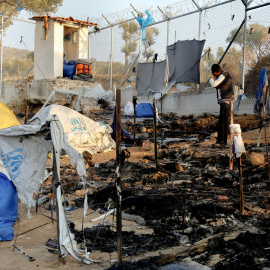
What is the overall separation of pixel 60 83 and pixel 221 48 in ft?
24.8

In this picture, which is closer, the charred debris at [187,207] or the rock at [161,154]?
the charred debris at [187,207]

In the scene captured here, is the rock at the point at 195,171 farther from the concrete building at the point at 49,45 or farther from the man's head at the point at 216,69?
the concrete building at the point at 49,45

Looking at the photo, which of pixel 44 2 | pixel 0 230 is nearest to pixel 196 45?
pixel 0 230

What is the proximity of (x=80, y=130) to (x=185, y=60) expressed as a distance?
4621mm

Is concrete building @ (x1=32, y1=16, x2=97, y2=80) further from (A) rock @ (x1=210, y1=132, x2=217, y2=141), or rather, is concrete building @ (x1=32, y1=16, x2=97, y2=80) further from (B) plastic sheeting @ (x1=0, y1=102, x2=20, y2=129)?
(B) plastic sheeting @ (x1=0, y1=102, x2=20, y2=129)

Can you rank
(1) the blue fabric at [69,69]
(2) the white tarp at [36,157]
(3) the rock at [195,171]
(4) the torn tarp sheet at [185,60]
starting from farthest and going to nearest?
(1) the blue fabric at [69,69], (4) the torn tarp sheet at [185,60], (3) the rock at [195,171], (2) the white tarp at [36,157]

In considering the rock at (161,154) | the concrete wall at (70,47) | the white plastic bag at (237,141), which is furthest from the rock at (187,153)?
the concrete wall at (70,47)

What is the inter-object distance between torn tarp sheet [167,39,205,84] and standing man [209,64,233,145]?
12.9ft

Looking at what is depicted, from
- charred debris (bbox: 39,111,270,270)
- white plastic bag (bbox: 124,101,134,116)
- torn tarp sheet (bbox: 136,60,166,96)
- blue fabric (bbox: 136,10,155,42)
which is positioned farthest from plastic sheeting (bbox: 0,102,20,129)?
blue fabric (bbox: 136,10,155,42)

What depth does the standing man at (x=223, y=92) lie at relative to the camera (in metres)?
9.11

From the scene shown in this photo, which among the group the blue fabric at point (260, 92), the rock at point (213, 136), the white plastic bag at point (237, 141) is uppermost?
the blue fabric at point (260, 92)

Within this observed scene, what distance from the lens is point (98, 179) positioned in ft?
25.3

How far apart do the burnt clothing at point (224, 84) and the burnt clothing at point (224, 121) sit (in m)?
0.25

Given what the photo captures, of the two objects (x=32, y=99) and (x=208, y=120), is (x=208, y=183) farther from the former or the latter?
(x=32, y=99)
